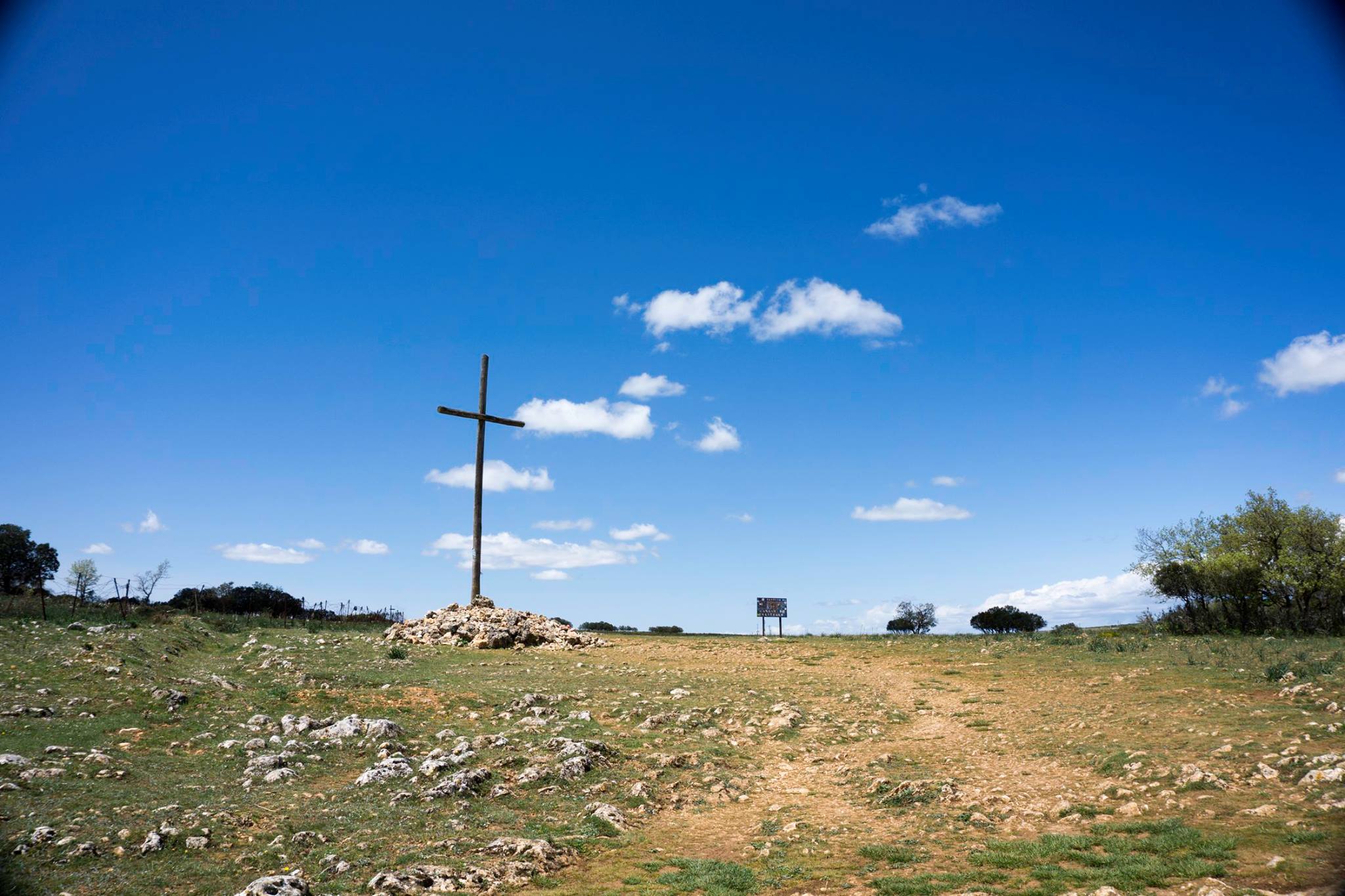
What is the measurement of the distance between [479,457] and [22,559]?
2333 inches

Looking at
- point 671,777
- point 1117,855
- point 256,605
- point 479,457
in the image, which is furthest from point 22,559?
point 1117,855

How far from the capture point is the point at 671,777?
14547 mm

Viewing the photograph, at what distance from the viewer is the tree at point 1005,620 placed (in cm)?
7538

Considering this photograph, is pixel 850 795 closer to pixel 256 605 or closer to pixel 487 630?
pixel 487 630

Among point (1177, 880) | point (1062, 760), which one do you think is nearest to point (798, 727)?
point (1062, 760)

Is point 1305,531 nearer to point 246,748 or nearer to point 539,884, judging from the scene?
point 539,884

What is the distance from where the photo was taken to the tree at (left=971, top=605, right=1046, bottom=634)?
75.4m

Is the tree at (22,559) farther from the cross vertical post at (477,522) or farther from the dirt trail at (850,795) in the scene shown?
the dirt trail at (850,795)

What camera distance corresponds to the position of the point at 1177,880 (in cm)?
834

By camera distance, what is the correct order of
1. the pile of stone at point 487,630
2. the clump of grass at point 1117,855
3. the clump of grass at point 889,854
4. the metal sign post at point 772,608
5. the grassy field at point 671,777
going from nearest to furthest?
the clump of grass at point 1117,855, the grassy field at point 671,777, the clump of grass at point 889,854, the pile of stone at point 487,630, the metal sign post at point 772,608

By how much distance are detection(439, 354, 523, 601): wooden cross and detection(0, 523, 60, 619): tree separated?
2127 inches

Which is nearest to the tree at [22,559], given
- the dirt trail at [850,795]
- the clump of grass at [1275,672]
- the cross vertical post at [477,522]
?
the cross vertical post at [477,522]

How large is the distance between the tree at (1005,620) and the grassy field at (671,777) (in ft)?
179

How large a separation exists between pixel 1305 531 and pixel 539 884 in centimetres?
5051
